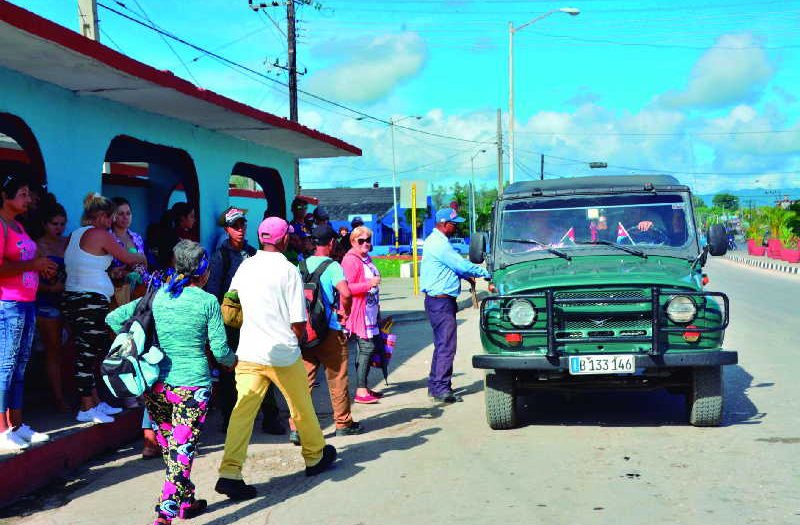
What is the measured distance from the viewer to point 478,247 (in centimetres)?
801

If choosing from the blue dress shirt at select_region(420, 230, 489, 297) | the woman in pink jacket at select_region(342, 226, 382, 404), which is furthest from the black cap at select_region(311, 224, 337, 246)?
the blue dress shirt at select_region(420, 230, 489, 297)

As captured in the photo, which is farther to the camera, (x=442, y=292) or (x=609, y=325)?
(x=442, y=292)

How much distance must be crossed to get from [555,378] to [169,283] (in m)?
3.26

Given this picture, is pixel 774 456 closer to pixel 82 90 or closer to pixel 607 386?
pixel 607 386

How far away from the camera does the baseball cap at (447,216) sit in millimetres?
8516

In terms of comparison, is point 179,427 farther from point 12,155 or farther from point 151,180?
point 151,180

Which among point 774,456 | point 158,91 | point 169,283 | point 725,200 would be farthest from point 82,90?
point 725,200

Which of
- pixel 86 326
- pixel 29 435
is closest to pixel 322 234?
pixel 86 326

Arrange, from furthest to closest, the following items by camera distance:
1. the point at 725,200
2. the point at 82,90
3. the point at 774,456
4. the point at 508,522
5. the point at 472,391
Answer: the point at 725,200 → the point at 472,391 → the point at 82,90 → the point at 774,456 → the point at 508,522

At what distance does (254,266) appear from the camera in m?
5.68

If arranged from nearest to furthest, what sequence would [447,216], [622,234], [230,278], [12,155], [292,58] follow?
[230,278]
[622,234]
[447,216]
[12,155]
[292,58]

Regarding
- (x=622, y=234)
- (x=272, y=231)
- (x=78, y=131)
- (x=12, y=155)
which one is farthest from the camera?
(x=12, y=155)

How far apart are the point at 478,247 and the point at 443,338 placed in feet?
3.40

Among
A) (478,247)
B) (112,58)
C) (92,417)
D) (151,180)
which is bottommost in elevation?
(92,417)
